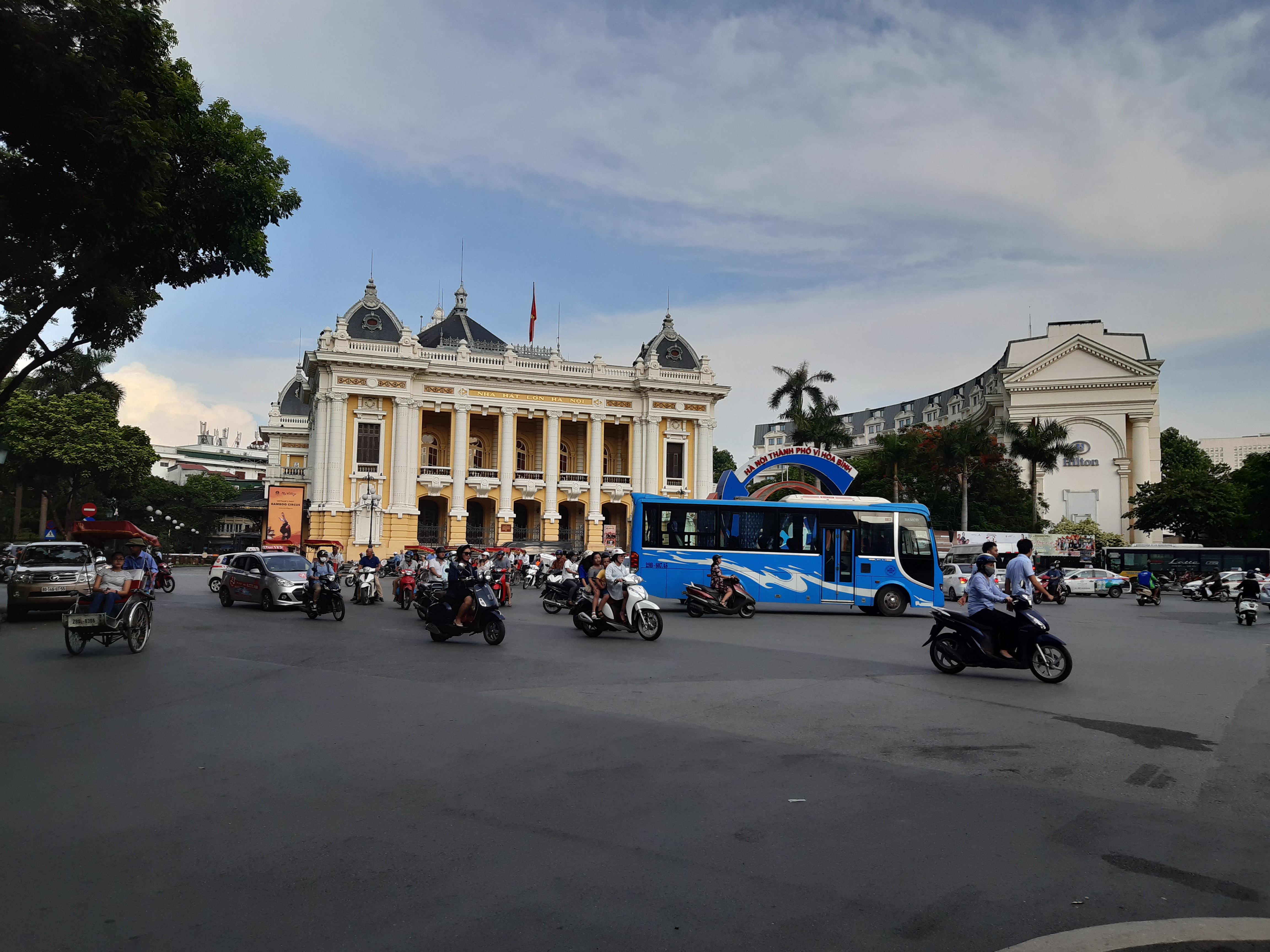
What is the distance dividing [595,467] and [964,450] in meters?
22.3

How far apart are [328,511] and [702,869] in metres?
50.7

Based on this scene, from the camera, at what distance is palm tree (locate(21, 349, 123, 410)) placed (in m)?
47.8

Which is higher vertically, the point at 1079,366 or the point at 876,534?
the point at 1079,366

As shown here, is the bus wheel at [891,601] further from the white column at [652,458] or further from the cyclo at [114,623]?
the white column at [652,458]

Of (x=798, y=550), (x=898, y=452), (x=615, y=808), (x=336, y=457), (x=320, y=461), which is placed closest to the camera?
(x=615, y=808)

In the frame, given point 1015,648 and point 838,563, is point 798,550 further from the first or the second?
point 1015,648

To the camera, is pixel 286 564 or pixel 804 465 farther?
pixel 804 465

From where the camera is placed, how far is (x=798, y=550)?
2169 centimetres

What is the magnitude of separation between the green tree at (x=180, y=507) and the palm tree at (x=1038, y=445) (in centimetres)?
5512

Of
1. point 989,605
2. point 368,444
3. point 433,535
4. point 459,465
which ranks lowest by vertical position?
point 989,605

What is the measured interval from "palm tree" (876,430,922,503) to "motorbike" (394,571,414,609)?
4275cm

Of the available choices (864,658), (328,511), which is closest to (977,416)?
(328,511)

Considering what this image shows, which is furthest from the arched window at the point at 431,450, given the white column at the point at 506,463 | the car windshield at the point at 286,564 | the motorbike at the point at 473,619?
the motorbike at the point at 473,619

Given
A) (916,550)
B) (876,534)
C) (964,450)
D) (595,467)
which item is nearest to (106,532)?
(876,534)
